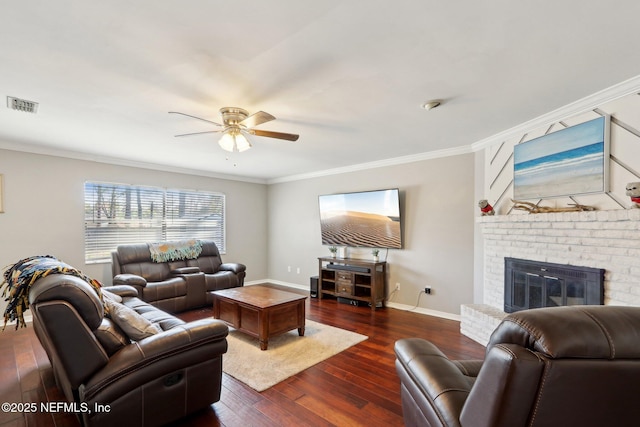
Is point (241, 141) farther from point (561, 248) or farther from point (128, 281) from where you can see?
point (561, 248)

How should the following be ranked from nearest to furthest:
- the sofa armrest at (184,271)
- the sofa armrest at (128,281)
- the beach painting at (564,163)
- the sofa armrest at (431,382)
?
the sofa armrest at (431,382)
the beach painting at (564,163)
the sofa armrest at (128,281)
the sofa armrest at (184,271)

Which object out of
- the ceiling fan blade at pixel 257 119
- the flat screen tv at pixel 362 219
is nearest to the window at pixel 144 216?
the flat screen tv at pixel 362 219

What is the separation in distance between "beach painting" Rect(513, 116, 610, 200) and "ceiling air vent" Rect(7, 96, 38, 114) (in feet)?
15.9

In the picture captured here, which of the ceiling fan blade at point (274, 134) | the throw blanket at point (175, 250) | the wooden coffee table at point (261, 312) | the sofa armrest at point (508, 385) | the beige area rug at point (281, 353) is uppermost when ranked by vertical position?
the ceiling fan blade at point (274, 134)

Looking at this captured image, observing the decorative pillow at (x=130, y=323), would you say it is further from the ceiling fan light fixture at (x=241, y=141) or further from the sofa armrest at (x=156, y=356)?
the ceiling fan light fixture at (x=241, y=141)

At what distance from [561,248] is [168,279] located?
17.1ft

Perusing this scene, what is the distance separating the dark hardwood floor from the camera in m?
2.00

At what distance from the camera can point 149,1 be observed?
143 cm

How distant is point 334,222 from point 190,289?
272 centimetres

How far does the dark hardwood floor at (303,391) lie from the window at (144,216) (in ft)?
5.51

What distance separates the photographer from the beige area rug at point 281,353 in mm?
2568

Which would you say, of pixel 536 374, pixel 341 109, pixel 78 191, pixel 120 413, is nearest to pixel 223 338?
pixel 120 413

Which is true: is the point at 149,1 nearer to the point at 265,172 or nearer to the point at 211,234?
the point at 265,172

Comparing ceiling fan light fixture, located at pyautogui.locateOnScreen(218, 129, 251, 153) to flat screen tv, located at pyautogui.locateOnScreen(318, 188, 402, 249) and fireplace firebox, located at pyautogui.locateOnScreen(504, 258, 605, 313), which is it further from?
fireplace firebox, located at pyautogui.locateOnScreen(504, 258, 605, 313)
